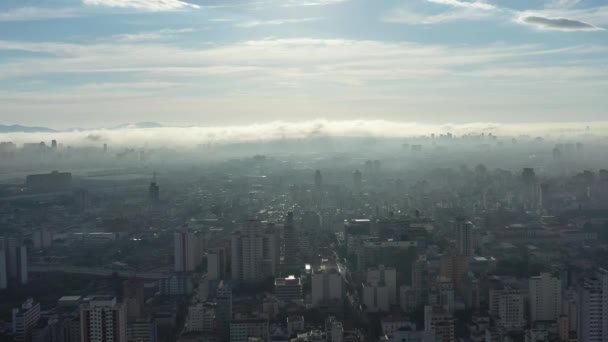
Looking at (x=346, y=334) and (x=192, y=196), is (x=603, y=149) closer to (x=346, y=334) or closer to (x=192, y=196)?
(x=192, y=196)

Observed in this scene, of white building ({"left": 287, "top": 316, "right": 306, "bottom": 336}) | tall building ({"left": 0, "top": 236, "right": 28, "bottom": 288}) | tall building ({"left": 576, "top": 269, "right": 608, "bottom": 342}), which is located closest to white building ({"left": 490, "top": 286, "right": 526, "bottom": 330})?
tall building ({"left": 576, "top": 269, "right": 608, "bottom": 342})

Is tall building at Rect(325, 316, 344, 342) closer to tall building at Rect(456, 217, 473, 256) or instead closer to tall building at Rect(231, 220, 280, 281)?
tall building at Rect(231, 220, 280, 281)

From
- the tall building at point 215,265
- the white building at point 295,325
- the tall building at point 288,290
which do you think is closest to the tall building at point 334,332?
the white building at point 295,325

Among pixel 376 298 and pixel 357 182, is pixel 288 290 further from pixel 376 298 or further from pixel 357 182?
pixel 357 182

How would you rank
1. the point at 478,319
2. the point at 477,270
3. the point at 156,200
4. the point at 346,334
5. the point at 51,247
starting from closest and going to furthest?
the point at 346,334
the point at 478,319
the point at 477,270
the point at 51,247
the point at 156,200

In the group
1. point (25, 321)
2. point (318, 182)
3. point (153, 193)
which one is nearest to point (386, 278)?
point (25, 321)

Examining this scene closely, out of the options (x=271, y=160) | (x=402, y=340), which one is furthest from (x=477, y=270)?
(x=271, y=160)
